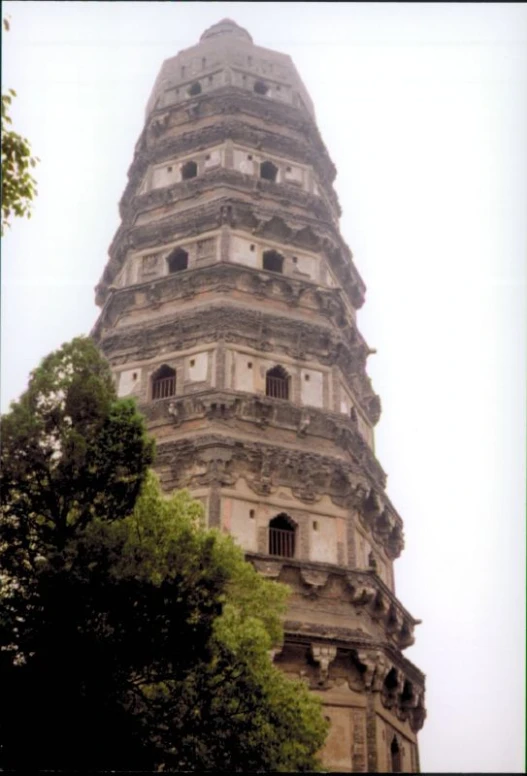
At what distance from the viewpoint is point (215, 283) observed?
21562mm

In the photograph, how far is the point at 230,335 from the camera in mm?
20328

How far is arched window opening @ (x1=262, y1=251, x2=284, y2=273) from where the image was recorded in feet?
75.0

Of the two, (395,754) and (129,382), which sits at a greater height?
(129,382)

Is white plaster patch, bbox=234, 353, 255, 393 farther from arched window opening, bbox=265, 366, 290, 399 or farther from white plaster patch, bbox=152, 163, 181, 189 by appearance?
white plaster patch, bbox=152, 163, 181, 189

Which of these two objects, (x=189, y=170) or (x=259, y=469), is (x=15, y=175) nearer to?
(x=259, y=469)

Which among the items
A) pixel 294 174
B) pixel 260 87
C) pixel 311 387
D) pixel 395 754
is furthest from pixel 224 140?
pixel 395 754

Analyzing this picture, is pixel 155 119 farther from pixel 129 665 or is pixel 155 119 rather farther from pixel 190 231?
pixel 129 665

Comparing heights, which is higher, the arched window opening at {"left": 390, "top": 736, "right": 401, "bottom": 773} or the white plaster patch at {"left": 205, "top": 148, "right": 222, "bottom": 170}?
the white plaster patch at {"left": 205, "top": 148, "right": 222, "bottom": 170}

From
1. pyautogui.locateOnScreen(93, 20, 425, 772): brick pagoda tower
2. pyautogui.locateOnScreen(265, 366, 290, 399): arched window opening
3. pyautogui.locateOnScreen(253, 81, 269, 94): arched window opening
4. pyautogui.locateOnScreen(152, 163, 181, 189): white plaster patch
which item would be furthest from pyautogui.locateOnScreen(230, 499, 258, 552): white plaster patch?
pyautogui.locateOnScreen(253, 81, 269, 94): arched window opening

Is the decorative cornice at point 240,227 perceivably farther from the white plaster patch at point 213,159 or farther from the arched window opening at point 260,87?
the arched window opening at point 260,87

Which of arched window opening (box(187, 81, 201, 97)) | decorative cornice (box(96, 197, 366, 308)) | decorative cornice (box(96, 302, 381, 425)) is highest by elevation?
arched window opening (box(187, 81, 201, 97))

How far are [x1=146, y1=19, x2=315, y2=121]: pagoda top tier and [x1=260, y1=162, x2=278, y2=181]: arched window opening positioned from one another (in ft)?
9.06

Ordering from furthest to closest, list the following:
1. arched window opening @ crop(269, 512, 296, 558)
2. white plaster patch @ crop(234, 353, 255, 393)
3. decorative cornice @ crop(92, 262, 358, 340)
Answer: decorative cornice @ crop(92, 262, 358, 340)
white plaster patch @ crop(234, 353, 255, 393)
arched window opening @ crop(269, 512, 296, 558)

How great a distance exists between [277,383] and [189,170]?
798 centimetres
